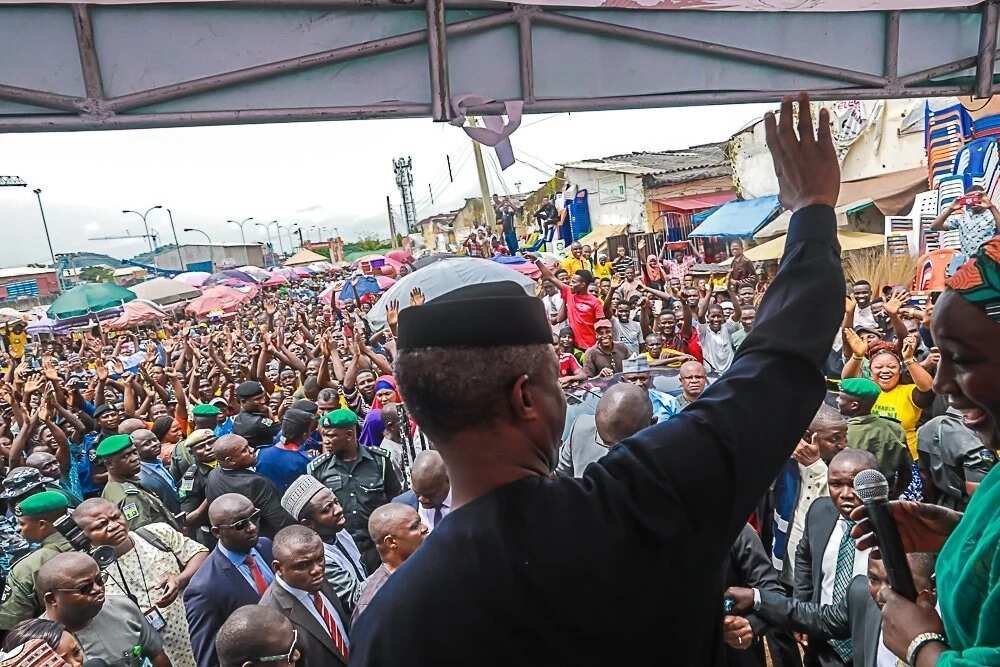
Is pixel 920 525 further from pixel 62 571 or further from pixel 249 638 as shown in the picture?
pixel 62 571

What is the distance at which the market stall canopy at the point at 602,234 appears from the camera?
24.9 metres

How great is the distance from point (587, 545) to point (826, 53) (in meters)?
2.43

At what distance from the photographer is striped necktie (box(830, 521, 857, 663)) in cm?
287

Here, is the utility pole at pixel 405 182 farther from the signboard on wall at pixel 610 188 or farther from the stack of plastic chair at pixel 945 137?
the stack of plastic chair at pixel 945 137

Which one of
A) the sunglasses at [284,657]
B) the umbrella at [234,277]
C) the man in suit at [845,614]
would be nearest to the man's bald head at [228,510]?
the sunglasses at [284,657]

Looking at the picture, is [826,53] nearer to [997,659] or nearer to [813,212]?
[813,212]

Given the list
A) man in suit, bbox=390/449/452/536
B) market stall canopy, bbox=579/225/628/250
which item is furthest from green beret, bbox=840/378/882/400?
market stall canopy, bbox=579/225/628/250

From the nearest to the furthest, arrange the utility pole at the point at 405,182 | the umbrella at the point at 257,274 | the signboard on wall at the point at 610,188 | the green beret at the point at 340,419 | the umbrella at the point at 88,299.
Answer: the green beret at the point at 340,419 → the umbrella at the point at 88,299 → the signboard on wall at the point at 610,188 → the umbrella at the point at 257,274 → the utility pole at the point at 405,182

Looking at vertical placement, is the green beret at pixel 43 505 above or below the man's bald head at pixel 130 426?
above

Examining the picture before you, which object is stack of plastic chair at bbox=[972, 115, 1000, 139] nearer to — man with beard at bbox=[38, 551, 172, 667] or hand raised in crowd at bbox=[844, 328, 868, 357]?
hand raised in crowd at bbox=[844, 328, 868, 357]

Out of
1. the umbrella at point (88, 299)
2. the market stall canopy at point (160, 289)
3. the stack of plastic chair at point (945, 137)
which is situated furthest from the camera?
the market stall canopy at point (160, 289)

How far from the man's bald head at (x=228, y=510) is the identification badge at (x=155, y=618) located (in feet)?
1.88

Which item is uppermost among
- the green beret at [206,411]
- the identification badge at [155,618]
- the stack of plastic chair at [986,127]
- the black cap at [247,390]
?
the stack of plastic chair at [986,127]

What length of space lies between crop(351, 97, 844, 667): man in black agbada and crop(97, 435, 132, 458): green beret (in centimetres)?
432
